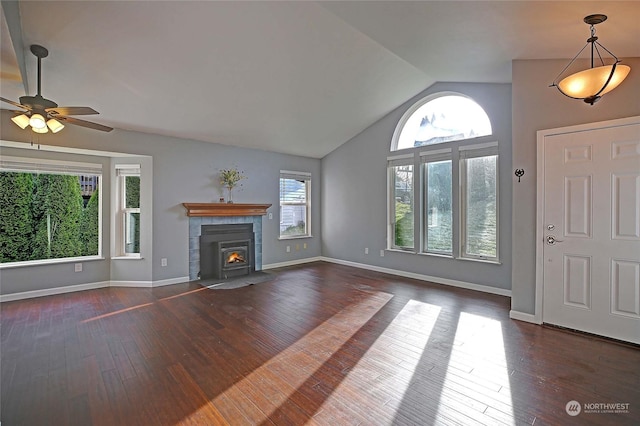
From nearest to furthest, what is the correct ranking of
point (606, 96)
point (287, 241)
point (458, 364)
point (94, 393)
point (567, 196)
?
point (94, 393), point (458, 364), point (606, 96), point (567, 196), point (287, 241)

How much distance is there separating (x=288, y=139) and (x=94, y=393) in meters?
4.88

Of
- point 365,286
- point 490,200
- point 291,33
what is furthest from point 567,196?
point 291,33

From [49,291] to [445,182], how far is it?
6.56 meters

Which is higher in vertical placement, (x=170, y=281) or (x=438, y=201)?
(x=438, y=201)

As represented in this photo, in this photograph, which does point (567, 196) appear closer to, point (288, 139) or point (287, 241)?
point (288, 139)

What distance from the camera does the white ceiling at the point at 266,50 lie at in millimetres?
2604

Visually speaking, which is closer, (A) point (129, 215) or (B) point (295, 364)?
(B) point (295, 364)

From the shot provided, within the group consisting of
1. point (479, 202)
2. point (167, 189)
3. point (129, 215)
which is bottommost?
point (129, 215)

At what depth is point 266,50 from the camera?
11.6ft

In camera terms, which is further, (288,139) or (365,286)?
(288,139)

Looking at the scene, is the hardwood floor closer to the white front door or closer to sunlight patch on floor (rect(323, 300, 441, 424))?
sunlight patch on floor (rect(323, 300, 441, 424))

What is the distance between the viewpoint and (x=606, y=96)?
9.67ft

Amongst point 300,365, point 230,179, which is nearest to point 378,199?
point 230,179

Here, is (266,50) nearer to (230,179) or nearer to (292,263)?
(230,179)
